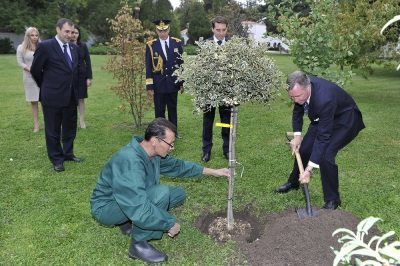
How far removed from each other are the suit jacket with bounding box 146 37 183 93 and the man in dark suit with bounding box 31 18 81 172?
1.37 meters

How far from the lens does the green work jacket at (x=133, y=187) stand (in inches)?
138

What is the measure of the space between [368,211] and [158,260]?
256 cm

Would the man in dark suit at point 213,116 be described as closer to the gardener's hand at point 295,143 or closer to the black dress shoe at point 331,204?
the gardener's hand at point 295,143

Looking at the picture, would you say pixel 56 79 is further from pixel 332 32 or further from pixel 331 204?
pixel 332 32

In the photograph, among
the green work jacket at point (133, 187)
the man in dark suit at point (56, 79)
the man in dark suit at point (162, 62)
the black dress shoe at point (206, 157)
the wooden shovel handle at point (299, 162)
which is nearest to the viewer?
the green work jacket at point (133, 187)

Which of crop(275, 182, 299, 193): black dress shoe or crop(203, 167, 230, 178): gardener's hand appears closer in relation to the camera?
crop(203, 167, 230, 178): gardener's hand

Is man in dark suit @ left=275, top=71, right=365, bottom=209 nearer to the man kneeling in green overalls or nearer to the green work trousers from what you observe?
the man kneeling in green overalls

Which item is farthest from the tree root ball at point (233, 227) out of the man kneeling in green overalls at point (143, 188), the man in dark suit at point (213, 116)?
the man in dark suit at point (213, 116)

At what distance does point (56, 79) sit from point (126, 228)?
279 cm

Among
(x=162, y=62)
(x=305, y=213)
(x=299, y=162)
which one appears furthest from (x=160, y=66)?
(x=305, y=213)

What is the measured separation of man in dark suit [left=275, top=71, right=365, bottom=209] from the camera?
166 inches

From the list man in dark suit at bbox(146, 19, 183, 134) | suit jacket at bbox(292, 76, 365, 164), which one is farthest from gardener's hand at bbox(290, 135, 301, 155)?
man in dark suit at bbox(146, 19, 183, 134)

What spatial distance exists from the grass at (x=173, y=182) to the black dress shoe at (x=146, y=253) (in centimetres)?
10

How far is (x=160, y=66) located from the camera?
24.0ft
